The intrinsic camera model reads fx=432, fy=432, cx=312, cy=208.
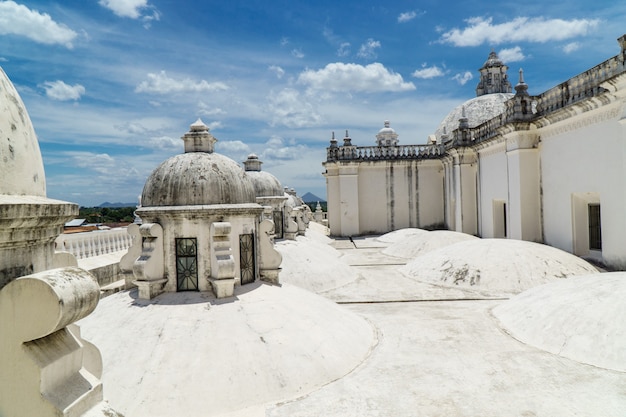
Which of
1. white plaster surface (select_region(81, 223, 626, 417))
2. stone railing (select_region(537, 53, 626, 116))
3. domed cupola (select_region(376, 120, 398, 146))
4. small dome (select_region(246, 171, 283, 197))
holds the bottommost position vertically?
white plaster surface (select_region(81, 223, 626, 417))

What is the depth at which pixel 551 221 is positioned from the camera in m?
19.6

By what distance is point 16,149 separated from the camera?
116 inches

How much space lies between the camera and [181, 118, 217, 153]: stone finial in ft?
32.5

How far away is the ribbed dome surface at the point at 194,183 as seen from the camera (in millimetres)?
9000

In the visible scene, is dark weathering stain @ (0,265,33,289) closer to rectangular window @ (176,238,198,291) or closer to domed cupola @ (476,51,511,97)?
rectangular window @ (176,238,198,291)

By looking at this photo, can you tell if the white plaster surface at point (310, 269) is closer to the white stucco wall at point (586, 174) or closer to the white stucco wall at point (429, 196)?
the white stucco wall at point (586, 174)

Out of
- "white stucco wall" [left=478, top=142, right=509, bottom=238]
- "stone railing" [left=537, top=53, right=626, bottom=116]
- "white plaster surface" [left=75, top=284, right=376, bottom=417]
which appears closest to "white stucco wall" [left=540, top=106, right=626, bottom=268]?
"stone railing" [left=537, top=53, right=626, bottom=116]

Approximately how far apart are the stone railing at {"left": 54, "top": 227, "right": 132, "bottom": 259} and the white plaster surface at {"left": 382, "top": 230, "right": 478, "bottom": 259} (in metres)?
15.6

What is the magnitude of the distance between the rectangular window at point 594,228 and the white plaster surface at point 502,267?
4.67 ft

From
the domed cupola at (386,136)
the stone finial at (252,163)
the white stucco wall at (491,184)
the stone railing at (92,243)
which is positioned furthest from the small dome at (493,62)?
the stone railing at (92,243)

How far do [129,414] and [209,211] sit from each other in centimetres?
390

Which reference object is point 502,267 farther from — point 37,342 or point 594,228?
point 37,342

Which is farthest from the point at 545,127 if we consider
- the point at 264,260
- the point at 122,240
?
the point at 122,240

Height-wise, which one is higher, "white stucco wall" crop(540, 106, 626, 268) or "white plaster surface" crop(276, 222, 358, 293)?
"white stucco wall" crop(540, 106, 626, 268)
